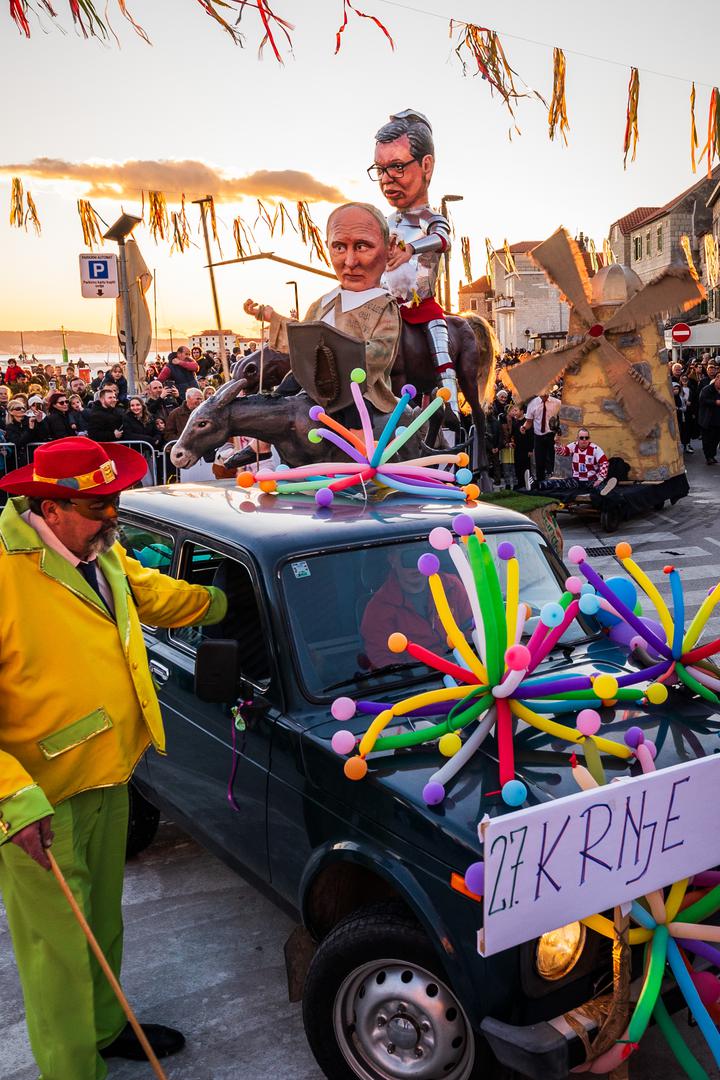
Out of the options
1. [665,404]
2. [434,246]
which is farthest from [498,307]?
[434,246]

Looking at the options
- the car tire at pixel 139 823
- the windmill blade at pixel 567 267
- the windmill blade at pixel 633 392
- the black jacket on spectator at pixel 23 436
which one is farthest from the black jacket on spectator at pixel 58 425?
the windmill blade at pixel 633 392

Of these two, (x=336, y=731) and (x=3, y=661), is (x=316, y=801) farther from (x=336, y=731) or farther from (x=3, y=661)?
(x=3, y=661)

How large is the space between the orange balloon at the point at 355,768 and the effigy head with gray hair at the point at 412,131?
23.0 ft

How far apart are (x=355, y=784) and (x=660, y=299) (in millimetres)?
13643

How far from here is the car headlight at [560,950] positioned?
251 centimetres

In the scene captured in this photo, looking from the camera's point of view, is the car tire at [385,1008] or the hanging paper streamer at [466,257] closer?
the car tire at [385,1008]

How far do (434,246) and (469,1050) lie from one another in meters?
6.89

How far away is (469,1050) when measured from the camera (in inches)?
103

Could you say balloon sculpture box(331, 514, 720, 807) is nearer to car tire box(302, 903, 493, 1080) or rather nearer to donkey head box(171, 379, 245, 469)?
car tire box(302, 903, 493, 1080)

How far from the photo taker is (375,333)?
655 cm

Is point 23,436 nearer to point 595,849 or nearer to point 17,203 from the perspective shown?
point 17,203

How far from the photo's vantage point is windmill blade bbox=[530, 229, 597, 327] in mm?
15445

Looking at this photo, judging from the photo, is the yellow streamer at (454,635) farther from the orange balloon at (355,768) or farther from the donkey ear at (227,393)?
the donkey ear at (227,393)

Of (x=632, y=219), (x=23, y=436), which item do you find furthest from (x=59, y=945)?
(x=632, y=219)
